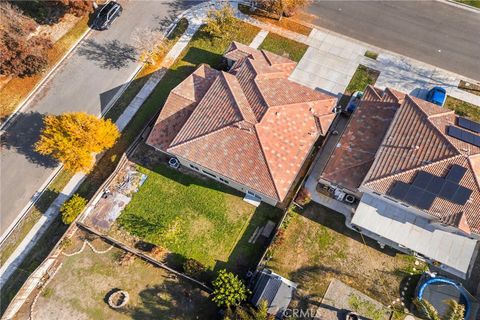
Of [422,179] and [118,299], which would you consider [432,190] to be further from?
[118,299]

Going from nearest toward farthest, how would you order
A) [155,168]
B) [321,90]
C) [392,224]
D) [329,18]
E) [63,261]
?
[392,224]
[63,261]
[155,168]
[321,90]
[329,18]

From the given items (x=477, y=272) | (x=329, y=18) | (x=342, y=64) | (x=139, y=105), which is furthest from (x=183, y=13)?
(x=477, y=272)

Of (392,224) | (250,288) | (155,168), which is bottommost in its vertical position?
(250,288)

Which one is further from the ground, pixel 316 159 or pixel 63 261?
pixel 316 159

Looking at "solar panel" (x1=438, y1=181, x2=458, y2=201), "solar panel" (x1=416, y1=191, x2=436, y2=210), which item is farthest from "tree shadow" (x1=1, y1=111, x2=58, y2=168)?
"solar panel" (x1=438, y1=181, x2=458, y2=201)

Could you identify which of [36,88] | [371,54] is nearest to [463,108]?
[371,54]

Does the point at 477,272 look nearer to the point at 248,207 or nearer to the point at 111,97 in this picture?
the point at 248,207
